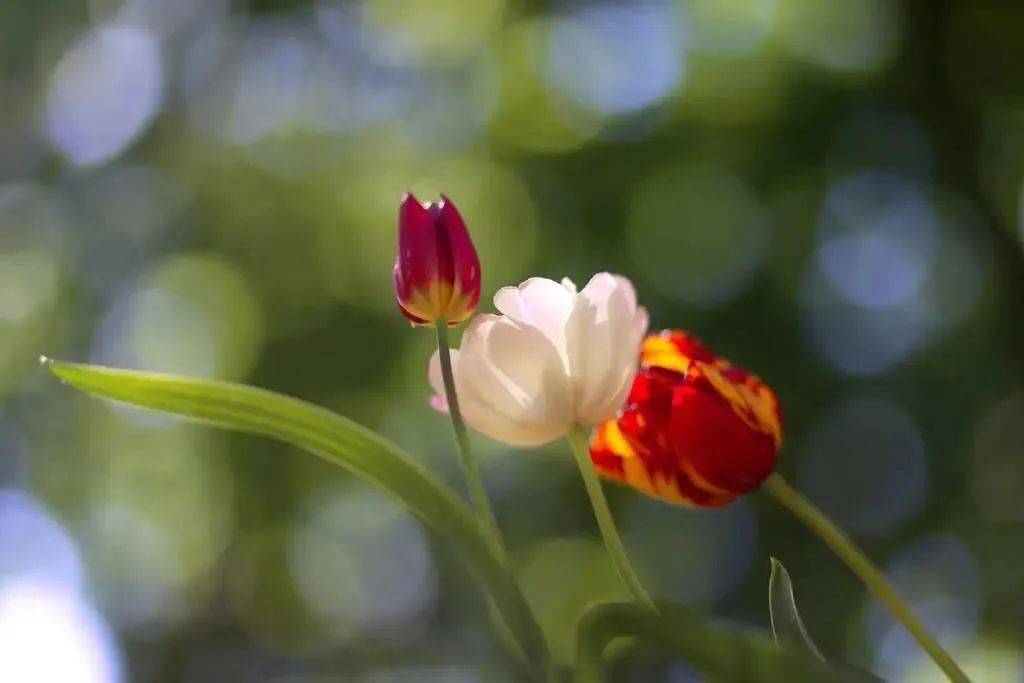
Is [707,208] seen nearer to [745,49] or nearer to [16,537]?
[745,49]

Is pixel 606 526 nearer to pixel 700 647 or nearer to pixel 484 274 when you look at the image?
pixel 700 647

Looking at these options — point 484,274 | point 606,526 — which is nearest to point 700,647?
point 606,526

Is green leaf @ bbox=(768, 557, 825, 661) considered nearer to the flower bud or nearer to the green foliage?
the green foliage

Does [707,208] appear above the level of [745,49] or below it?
below

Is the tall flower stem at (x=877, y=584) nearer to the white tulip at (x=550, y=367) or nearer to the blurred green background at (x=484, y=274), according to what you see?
the white tulip at (x=550, y=367)

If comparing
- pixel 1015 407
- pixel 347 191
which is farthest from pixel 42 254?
pixel 1015 407
